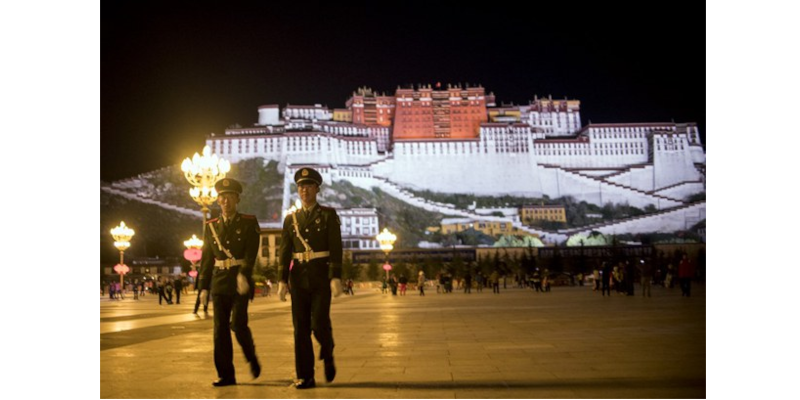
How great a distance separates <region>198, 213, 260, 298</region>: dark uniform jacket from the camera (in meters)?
6.28

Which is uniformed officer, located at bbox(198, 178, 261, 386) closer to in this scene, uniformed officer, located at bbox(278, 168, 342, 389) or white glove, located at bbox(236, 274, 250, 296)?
white glove, located at bbox(236, 274, 250, 296)

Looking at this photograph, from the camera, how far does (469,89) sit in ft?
391

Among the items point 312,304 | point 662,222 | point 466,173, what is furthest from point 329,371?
point 662,222

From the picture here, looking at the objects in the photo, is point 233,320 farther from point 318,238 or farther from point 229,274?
point 318,238

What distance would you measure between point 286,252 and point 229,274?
499 millimetres

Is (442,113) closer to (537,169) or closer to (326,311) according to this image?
(537,169)

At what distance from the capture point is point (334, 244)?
6223 millimetres

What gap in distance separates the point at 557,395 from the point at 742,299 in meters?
1.59

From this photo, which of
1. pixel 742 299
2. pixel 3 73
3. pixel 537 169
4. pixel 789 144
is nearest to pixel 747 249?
pixel 742 299

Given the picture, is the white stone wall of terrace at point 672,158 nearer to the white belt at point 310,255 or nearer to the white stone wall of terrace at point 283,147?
the white stone wall of terrace at point 283,147

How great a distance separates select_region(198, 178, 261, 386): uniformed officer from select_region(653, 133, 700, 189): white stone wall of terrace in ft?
380

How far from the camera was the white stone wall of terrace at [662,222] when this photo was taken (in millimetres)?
107062

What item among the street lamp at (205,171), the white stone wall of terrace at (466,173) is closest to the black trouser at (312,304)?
the street lamp at (205,171)

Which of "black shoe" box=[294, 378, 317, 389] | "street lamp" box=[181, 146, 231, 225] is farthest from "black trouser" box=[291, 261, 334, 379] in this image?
"street lamp" box=[181, 146, 231, 225]
